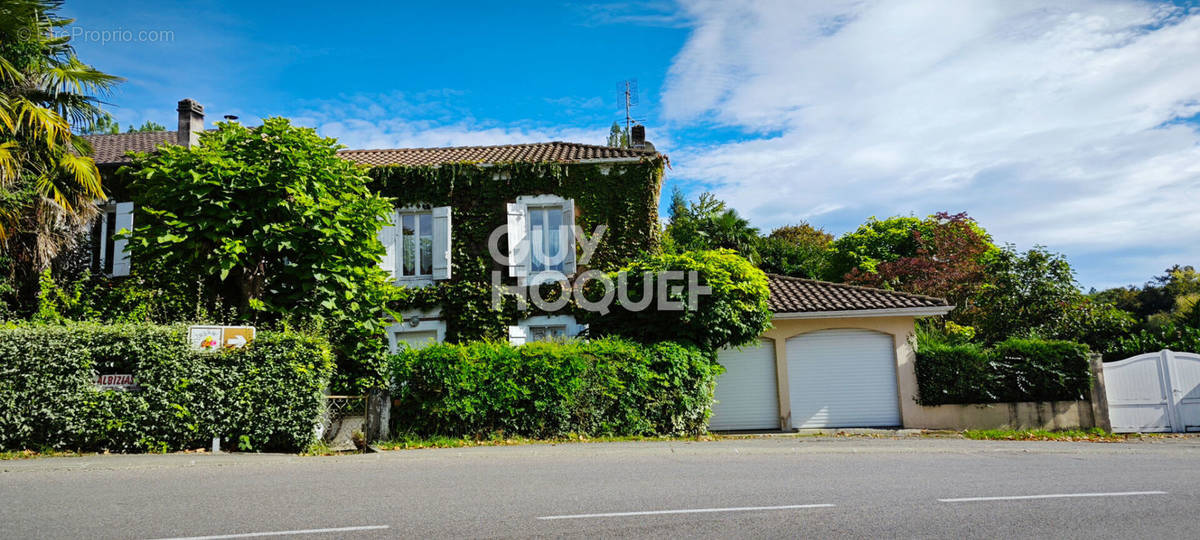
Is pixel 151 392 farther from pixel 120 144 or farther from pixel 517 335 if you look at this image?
pixel 120 144

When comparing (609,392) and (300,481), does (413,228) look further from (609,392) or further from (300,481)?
(300,481)

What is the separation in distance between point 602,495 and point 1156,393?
600 inches

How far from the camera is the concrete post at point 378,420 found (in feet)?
40.9

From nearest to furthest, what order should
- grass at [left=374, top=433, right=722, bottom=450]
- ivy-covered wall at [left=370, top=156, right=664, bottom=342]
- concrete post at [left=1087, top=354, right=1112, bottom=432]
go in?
grass at [left=374, top=433, right=722, bottom=450] < concrete post at [left=1087, top=354, right=1112, bottom=432] < ivy-covered wall at [left=370, top=156, right=664, bottom=342]

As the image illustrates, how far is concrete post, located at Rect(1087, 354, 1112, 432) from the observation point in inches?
619

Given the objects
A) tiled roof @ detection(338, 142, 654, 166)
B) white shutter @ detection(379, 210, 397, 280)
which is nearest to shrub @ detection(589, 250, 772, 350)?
tiled roof @ detection(338, 142, 654, 166)

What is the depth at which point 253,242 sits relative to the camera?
1169 centimetres

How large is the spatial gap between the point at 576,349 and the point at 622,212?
531 centimetres

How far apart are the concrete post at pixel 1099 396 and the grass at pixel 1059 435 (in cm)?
30

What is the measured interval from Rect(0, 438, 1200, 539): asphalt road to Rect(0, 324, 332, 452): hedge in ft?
1.87

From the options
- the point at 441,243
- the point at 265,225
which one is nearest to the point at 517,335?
the point at 441,243

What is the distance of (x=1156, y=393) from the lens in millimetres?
16094

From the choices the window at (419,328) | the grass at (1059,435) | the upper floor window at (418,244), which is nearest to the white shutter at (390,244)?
the upper floor window at (418,244)

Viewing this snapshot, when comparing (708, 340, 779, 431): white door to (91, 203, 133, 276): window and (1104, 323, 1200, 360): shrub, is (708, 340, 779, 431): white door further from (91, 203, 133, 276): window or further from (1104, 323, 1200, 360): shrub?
(91, 203, 133, 276): window
